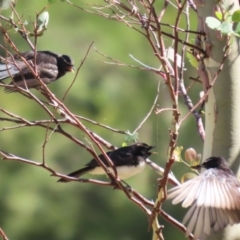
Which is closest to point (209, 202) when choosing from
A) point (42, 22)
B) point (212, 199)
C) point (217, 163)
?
point (212, 199)

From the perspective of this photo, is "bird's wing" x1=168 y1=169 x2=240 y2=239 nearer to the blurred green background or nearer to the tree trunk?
the tree trunk

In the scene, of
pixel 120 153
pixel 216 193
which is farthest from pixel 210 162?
pixel 120 153

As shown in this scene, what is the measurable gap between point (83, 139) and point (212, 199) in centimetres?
255

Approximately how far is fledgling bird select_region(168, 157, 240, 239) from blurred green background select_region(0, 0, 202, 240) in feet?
6.85

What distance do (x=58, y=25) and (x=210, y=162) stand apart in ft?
8.47

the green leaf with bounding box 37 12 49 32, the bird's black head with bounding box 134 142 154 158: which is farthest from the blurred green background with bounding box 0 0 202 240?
the green leaf with bounding box 37 12 49 32

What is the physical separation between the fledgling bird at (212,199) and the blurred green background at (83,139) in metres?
2.09

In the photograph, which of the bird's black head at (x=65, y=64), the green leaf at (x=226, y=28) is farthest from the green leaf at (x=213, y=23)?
the bird's black head at (x=65, y=64)

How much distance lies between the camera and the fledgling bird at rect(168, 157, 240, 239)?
1.64 metres

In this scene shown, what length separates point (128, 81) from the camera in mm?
4211

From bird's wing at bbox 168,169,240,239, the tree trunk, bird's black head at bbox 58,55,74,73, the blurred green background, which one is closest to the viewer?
bird's wing at bbox 168,169,240,239

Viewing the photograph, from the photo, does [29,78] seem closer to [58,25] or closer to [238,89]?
[238,89]

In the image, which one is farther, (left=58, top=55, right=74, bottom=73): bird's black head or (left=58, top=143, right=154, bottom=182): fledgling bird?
(left=58, top=55, right=74, bottom=73): bird's black head

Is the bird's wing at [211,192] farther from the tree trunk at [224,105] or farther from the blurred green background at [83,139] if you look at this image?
the blurred green background at [83,139]
